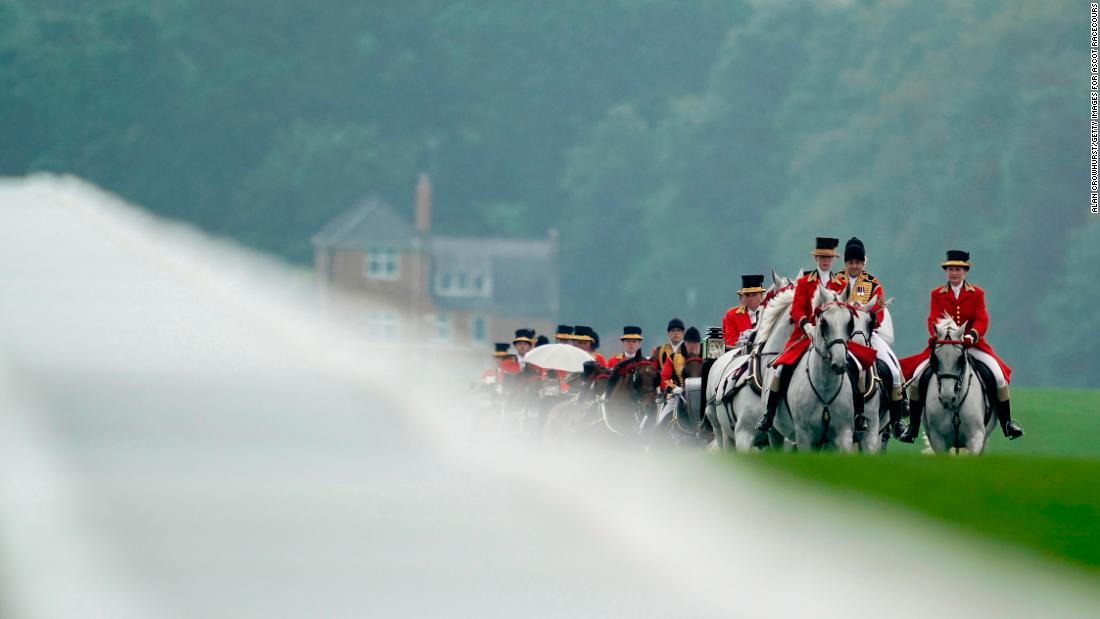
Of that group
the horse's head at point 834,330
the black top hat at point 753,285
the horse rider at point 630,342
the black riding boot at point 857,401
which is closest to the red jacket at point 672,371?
the black top hat at point 753,285

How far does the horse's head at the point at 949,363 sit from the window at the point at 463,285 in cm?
9324

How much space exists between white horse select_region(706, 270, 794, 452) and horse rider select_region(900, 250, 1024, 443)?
1325 mm

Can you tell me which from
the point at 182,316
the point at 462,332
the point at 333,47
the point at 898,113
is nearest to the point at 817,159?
the point at 898,113

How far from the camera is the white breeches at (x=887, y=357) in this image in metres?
16.9

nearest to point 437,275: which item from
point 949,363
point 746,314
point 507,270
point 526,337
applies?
point 507,270

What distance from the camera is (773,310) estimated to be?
16766 millimetres

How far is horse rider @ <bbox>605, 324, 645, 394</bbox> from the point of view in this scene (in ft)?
64.4

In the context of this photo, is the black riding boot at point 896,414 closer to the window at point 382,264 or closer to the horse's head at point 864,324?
the horse's head at point 864,324

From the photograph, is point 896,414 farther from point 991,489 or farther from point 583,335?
point 991,489

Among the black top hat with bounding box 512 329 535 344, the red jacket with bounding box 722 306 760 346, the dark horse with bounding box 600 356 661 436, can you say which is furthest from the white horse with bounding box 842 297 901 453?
the black top hat with bounding box 512 329 535 344

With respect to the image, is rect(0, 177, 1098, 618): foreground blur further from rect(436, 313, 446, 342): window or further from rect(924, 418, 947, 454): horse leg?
rect(436, 313, 446, 342): window

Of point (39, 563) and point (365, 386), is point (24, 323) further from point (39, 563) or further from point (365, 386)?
point (39, 563)

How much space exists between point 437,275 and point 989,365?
9408 centimetres

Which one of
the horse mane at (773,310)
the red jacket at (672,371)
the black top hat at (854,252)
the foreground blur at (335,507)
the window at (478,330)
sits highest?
the window at (478,330)
